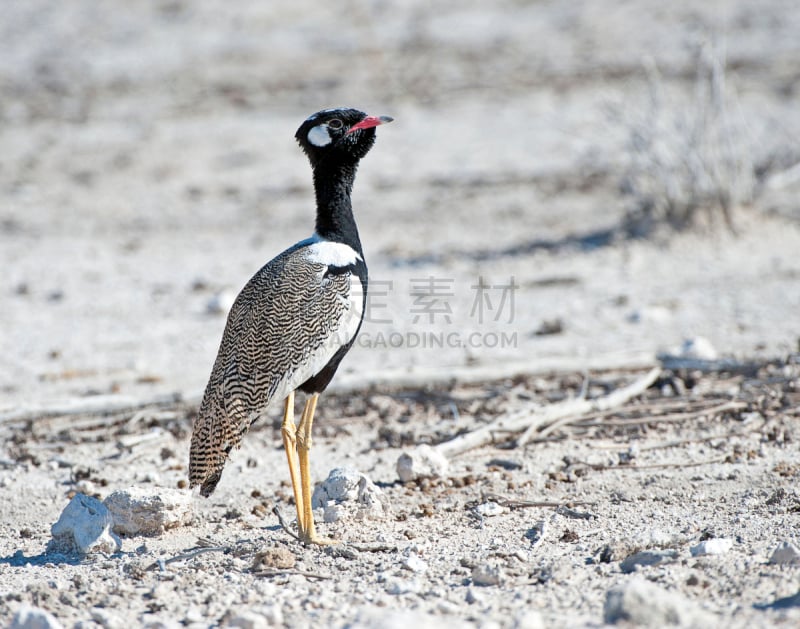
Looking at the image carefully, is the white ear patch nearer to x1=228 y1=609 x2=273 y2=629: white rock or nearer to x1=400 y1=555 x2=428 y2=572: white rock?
x1=400 y1=555 x2=428 y2=572: white rock

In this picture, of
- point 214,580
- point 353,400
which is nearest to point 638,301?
point 353,400

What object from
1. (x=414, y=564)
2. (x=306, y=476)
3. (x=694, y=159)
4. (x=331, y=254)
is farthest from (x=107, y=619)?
(x=694, y=159)

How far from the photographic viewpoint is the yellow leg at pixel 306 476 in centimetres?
439

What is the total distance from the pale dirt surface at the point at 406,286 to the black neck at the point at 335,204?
1238mm

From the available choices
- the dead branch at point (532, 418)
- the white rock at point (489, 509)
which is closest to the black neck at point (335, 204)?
the dead branch at point (532, 418)

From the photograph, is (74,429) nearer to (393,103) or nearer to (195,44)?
(393,103)

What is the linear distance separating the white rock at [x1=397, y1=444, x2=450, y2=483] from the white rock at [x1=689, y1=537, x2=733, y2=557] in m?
1.49

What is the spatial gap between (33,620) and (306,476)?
1.43 m

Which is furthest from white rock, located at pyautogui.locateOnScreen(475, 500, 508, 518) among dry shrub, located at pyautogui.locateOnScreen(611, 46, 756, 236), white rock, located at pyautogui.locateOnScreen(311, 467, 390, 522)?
dry shrub, located at pyautogui.locateOnScreen(611, 46, 756, 236)

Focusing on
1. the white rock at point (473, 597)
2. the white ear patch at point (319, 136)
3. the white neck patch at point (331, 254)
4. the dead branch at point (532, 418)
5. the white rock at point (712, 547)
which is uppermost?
the white ear patch at point (319, 136)

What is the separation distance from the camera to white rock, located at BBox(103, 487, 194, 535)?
455 cm

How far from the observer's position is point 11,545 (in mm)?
4617

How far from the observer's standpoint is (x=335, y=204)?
4.90 metres

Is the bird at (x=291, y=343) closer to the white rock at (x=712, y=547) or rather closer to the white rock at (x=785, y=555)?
the white rock at (x=712, y=547)
